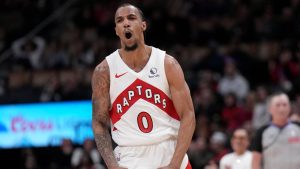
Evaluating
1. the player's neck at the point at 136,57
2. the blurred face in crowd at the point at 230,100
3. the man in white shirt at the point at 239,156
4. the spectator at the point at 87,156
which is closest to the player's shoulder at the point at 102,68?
the player's neck at the point at 136,57

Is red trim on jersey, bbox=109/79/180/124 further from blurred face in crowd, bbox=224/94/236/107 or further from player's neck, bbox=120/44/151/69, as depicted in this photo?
blurred face in crowd, bbox=224/94/236/107

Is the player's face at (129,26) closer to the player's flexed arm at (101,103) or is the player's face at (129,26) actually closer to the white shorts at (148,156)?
the player's flexed arm at (101,103)

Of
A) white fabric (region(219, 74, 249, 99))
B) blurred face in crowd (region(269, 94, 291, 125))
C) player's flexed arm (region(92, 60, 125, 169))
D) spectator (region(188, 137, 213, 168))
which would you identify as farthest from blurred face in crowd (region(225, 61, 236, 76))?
player's flexed arm (region(92, 60, 125, 169))

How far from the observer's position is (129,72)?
677 centimetres

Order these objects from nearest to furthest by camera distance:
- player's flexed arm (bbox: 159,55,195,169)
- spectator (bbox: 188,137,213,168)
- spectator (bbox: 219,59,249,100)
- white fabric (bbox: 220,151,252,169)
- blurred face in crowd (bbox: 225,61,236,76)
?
player's flexed arm (bbox: 159,55,195,169), white fabric (bbox: 220,151,252,169), spectator (bbox: 188,137,213,168), blurred face in crowd (bbox: 225,61,236,76), spectator (bbox: 219,59,249,100)

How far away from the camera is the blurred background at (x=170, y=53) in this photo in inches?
636

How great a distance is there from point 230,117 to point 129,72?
953 centimetres

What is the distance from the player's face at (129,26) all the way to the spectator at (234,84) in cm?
1017

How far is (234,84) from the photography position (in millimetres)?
16875

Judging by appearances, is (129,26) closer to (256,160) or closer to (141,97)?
(141,97)

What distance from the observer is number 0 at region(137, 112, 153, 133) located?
6676 mm

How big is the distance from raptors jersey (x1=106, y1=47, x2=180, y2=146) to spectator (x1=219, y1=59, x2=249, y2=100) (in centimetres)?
1012

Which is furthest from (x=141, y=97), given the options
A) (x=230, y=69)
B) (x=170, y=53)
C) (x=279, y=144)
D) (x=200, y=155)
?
(x=170, y=53)

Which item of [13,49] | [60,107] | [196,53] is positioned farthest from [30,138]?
[196,53]
